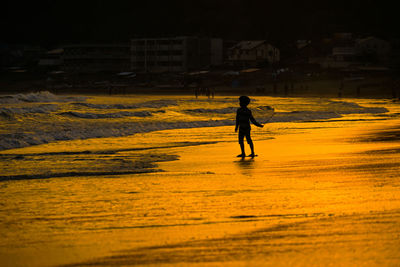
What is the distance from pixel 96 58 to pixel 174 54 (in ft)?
63.4

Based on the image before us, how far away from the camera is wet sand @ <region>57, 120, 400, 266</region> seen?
5.74 metres

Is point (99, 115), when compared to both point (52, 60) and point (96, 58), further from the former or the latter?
point (52, 60)

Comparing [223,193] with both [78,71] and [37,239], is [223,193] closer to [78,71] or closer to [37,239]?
[37,239]

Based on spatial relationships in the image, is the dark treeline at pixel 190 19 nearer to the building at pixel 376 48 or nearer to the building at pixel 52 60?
the building at pixel 376 48

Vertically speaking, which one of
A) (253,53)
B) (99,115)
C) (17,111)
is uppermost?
(253,53)

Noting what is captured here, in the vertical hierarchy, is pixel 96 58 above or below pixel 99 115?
above

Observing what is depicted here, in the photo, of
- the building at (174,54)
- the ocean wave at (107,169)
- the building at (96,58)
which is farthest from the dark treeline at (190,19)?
the ocean wave at (107,169)

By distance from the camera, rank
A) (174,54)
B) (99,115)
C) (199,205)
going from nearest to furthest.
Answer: (199,205), (99,115), (174,54)

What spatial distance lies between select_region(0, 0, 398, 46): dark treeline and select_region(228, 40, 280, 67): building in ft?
23.2

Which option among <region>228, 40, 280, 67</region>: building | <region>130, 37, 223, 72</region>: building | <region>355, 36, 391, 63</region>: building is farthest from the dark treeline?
<region>355, 36, 391, 63</region>: building

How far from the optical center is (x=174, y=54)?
11300cm

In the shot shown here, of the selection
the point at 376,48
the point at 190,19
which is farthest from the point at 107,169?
the point at 190,19

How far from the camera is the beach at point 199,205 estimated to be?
5.86 metres

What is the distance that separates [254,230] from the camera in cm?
669
